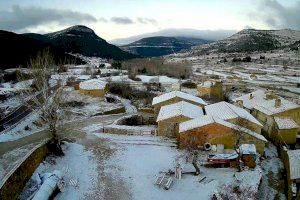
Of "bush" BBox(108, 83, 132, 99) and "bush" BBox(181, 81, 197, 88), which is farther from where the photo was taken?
"bush" BBox(181, 81, 197, 88)

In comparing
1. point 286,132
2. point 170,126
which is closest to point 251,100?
point 286,132

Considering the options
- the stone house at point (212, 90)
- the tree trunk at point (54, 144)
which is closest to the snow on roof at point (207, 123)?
the tree trunk at point (54, 144)

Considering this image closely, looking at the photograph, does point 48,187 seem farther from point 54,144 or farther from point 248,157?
point 248,157

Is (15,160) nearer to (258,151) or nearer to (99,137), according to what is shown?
(99,137)

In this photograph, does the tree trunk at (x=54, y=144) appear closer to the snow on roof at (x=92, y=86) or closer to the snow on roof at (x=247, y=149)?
the snow on roof at (x=247, y=149)

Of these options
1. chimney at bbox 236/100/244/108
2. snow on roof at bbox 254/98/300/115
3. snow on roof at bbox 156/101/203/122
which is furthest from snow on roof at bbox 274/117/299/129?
chimney at bbox 236/100/244/108

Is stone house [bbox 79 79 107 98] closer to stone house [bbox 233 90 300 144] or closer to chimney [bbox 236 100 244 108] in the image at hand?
chimney [bbox 236 100 244 108]
